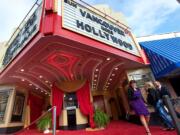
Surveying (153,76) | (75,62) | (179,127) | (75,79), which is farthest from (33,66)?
(179,127)

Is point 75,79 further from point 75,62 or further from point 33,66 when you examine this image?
point 33,66

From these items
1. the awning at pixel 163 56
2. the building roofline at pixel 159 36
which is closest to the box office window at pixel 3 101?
the awning at pixel 163 56

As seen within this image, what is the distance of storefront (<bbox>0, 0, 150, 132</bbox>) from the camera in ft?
17.7

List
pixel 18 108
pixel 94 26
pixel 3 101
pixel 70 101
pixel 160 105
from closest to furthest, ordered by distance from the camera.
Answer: pixel 160 105 → pixel 94 26 → pixel 3 101 → pixel 70 101 → pixel 18 108

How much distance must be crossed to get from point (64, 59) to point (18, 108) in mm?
5347

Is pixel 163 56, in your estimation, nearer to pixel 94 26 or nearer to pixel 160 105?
pixel 160 105

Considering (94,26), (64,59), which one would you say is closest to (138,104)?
(94,26)

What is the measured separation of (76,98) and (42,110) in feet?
17.1

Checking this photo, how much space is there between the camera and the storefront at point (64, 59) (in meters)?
5.40

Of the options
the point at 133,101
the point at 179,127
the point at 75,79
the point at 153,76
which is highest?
the point at 75,79

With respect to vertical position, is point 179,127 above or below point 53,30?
below

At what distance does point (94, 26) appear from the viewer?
21.2 ft

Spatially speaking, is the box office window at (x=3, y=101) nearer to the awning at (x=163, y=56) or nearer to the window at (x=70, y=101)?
the window at (x=70, y=101)

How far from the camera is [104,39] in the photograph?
650 centimetres
